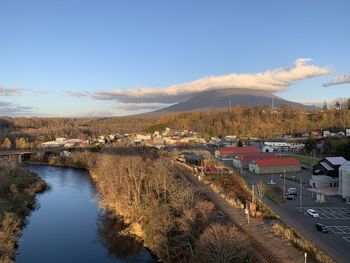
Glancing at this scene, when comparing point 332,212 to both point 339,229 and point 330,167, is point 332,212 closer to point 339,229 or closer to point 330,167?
point 339,229

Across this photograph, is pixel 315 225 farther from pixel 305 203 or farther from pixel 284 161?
pixel 284 161

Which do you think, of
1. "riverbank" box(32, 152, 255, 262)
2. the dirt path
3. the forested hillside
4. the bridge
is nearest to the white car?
the dirt path

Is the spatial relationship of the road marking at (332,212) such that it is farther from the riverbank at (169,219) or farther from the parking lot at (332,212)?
the riverbank at (169,219)

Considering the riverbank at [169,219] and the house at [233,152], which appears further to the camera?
the house at [233,152]

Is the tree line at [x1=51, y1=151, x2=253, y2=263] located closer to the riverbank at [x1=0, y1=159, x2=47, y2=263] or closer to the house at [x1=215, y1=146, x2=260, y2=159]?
the riverbank at [x1=0, y1=159, x2=47, y2=263]

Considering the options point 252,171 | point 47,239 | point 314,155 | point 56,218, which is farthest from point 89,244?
point 314,155

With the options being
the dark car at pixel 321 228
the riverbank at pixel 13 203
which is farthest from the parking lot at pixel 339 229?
the riverbank at pixel 13 203
